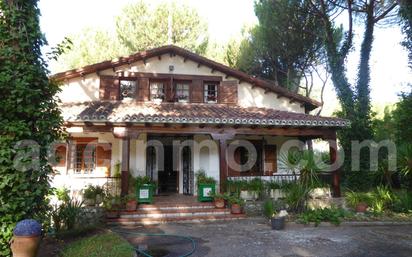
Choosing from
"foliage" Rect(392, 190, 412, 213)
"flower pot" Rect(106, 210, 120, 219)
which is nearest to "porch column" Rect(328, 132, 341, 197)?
"foliage" Rect(392, 190, 412, 213)

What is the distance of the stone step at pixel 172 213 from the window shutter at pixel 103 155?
3.25 meters

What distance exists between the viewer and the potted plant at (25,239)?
5059 millimetres

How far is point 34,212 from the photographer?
5.79 m

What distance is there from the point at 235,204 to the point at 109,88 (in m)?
7.14

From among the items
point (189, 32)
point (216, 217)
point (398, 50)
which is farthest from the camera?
point (189, 32)

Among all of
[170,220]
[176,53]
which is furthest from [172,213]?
[176,53]

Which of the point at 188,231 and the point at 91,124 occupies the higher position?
the point at 91,124

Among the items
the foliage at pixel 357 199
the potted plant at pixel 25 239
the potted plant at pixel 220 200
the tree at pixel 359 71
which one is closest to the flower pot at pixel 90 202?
the potted plant at pixel 220 200

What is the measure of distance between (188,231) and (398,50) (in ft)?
43.8

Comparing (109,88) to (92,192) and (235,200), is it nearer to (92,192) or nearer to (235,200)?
(92,192)

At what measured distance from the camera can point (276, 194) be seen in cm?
1209

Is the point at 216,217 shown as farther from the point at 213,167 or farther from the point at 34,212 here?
the point at 34,212

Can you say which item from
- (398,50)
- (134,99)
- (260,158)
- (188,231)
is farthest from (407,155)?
(134,99)

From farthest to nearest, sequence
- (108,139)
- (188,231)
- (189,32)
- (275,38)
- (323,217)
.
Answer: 1. (189,32)
2. (275,38)
3. (108,139)
4. (323,217)
5. (188,231)
